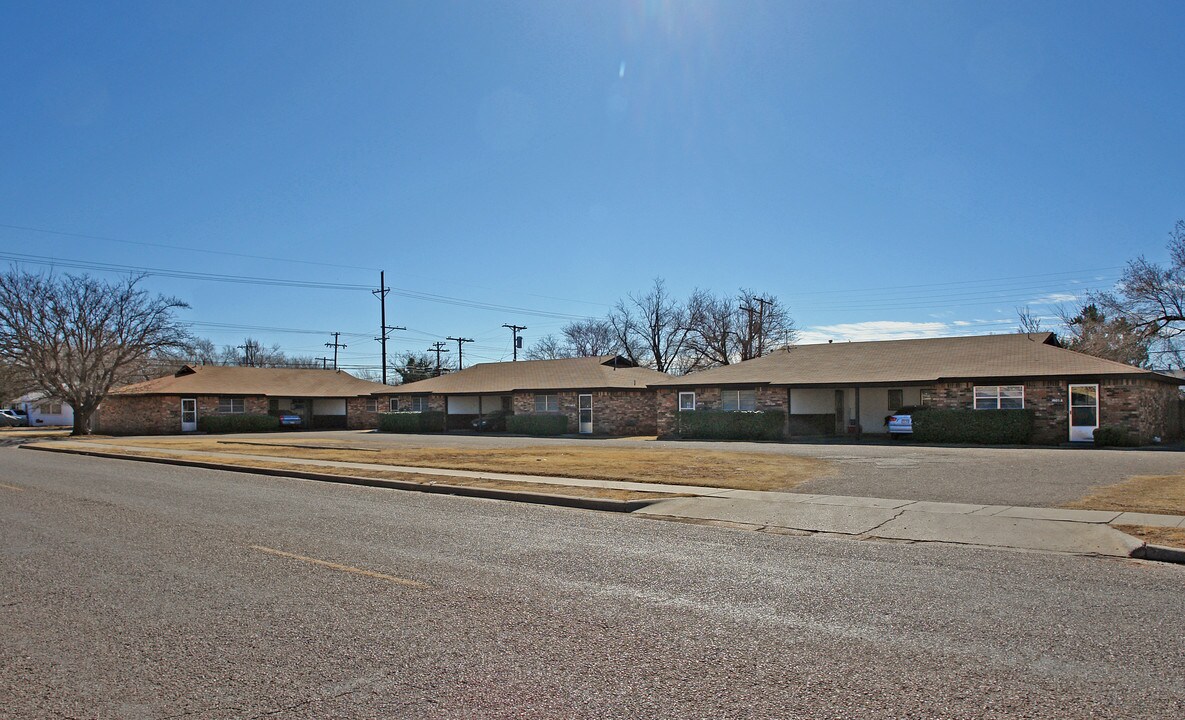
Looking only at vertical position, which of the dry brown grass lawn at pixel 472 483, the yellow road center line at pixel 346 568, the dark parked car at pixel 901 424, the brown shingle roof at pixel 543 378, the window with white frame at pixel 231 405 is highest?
the brown shingle roof at pixel 543 378

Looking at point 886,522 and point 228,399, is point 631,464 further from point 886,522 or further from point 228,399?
point 228,399

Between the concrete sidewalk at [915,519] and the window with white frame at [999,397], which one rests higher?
the window with white frame at [999,397]

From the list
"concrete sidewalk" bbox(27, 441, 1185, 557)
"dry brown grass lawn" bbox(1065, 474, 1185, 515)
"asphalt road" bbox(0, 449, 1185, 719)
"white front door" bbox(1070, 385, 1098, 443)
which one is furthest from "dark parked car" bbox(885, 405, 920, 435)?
"asphalt road" bbox(0, 449, 1185, 719)

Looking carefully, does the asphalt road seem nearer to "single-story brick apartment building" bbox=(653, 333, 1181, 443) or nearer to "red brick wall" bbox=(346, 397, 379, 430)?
"single-story brick apartment building" bbox=(653, 333, 1181, 443)

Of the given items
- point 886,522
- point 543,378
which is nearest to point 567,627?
point 886,522

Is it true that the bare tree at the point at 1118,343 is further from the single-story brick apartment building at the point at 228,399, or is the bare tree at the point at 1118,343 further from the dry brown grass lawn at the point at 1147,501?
the single-story brick apartment building at the point at 228,399

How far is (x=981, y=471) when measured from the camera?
1745 centimetres

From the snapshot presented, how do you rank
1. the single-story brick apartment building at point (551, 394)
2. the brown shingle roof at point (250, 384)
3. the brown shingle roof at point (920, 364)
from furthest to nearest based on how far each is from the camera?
Answer: the brown shingle roof at point (250, 384)
the single-story brick apartment building at point (551, 394)
the brown shingle roof at point (920, 364)

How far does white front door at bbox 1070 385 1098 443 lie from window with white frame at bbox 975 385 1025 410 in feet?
5.33

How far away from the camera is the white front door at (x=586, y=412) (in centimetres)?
4150

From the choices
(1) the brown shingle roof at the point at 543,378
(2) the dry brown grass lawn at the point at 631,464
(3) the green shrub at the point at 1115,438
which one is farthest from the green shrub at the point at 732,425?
(3) the green shrub at the point at 1115,438

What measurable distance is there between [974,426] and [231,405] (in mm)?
43782

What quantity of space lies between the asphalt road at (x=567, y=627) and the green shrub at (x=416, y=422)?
36578mm

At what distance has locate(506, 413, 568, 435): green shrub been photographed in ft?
135
